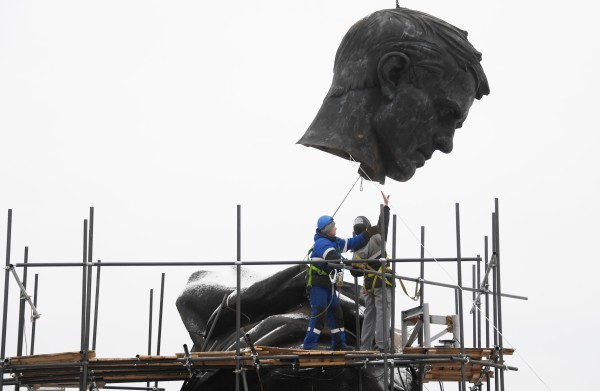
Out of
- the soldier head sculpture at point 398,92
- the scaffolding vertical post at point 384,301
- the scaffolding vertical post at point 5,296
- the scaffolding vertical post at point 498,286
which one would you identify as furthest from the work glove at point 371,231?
the scaffolding vertical post at point 5,296

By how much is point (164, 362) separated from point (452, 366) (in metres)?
4.69

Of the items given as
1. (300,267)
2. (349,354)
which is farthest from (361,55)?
(349,354)

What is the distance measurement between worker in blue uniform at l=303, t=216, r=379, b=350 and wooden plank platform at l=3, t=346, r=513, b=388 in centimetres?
113

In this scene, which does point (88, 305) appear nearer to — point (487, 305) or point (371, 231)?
point (371, 231)

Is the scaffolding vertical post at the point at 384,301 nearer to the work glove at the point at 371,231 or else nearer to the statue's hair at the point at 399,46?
the work glove at the point at 371,231

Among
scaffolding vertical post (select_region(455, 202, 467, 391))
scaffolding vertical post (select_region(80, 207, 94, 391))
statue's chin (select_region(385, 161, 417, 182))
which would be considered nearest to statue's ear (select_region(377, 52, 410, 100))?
statue's chin (select_region(385, 161, 417, 182))

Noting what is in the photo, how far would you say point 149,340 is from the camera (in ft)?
104

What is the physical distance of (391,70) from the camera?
27.7m

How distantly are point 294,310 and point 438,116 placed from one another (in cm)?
429

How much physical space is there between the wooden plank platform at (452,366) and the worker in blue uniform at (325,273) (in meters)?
1.72

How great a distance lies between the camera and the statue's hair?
27.7 metres

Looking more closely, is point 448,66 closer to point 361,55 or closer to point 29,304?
point 361,55

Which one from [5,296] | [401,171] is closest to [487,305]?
[401,171]

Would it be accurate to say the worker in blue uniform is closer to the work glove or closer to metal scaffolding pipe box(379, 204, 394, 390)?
the work glove
